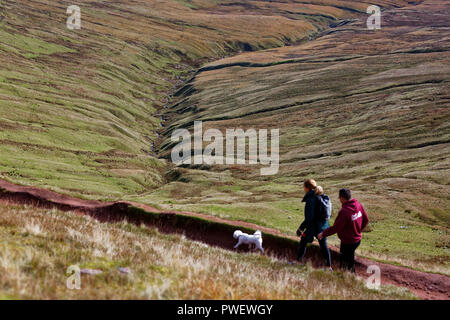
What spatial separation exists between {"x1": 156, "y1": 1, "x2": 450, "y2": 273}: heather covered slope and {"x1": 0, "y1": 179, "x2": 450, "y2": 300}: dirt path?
8.74 ft

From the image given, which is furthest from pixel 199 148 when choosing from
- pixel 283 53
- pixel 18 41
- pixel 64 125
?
pixel 283 53

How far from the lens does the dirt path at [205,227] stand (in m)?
15.0

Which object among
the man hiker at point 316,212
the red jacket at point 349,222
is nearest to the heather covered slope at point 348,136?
the man hiker at point 316,212

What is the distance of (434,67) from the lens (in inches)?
4313

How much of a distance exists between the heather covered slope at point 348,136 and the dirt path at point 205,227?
2665 millimetres

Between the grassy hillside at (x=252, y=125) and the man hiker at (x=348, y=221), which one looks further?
the grassy hillside at (x=252, y=125)

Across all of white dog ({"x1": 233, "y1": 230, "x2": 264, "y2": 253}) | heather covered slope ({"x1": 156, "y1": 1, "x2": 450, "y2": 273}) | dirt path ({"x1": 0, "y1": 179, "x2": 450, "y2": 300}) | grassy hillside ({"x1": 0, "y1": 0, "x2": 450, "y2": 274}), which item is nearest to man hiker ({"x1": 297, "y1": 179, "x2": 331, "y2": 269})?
dirt path ({"x1": 0, "y1": 179, "x2": 450, "y2": 300})

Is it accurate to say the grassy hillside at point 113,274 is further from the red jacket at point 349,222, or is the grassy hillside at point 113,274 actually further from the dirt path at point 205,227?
the dirt path at point 205,227

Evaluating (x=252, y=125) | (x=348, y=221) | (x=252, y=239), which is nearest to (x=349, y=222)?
(x=348, y=221)

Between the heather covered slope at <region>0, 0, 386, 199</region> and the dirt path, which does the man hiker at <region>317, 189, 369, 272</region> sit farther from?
the heather covered slope at <region>0, 0, 386, 199</region>

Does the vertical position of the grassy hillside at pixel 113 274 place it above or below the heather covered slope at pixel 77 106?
below

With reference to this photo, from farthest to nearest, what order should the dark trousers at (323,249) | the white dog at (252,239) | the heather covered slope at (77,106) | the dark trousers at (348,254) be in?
the heather covered slope at (77,106)
the white dog at (252,239)
the dark trousers at (323,249)
the dark trousers at (348,254)

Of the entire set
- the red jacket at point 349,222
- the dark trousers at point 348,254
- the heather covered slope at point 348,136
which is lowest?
the dark trousers at point 348,254

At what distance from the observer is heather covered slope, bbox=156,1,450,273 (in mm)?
31172
